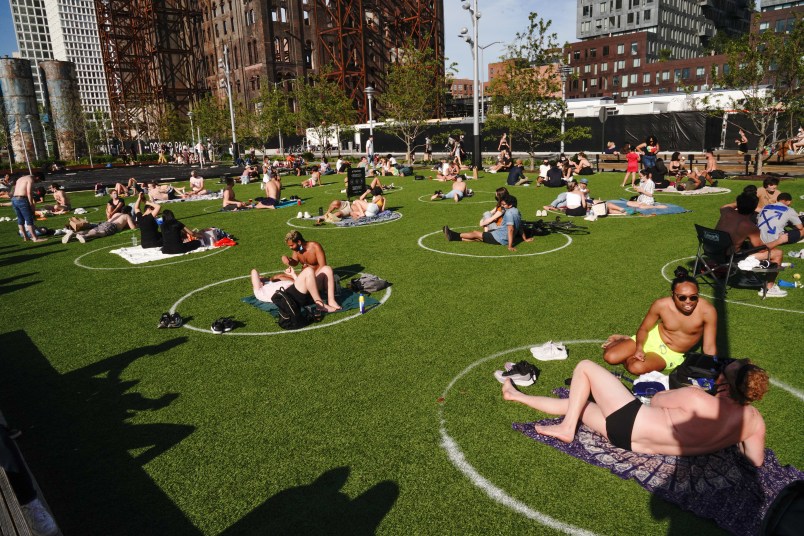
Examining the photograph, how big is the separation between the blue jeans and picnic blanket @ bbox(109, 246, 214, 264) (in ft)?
15.2

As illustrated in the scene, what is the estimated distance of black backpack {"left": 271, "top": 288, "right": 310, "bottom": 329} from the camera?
29.6 feet

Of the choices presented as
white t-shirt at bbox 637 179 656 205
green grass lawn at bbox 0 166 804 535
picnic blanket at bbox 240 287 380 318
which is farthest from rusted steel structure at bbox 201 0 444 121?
picnic blanket at bbox 240 287 380 318

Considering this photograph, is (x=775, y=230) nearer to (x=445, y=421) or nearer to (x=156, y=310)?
(x=445, y=421)

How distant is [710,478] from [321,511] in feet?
11.7

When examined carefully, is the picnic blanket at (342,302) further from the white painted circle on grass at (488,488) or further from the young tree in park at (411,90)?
the young tree in park at (411,90)

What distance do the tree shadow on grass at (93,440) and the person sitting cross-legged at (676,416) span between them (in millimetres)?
4047

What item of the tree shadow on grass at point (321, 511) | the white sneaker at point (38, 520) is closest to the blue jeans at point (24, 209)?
the white sneaker at point (38, 520)

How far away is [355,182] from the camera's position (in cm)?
2052

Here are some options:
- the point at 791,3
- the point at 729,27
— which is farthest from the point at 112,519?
the point at 729,27

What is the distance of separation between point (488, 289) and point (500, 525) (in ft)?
21.8

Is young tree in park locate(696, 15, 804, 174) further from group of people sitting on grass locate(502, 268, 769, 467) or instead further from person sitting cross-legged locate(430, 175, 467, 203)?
group of people sitting on grass locate(502, 268, 769, 467)

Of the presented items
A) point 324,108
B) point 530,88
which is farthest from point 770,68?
point 324,108

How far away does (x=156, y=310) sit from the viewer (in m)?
10.4

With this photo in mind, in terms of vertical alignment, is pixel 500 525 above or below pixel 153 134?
below
